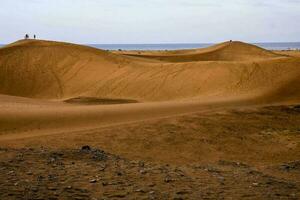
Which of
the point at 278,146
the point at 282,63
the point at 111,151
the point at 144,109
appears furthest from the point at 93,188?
the point at 282,63

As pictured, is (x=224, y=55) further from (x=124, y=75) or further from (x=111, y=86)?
(x=111, y=86)

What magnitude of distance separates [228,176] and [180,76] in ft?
52.1

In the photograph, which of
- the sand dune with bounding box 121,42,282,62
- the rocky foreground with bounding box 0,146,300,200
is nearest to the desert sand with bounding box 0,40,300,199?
the rocky foreground with bounding box 0,146,300,200

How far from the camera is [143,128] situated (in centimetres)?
1170

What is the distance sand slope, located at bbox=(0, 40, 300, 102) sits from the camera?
19.7m

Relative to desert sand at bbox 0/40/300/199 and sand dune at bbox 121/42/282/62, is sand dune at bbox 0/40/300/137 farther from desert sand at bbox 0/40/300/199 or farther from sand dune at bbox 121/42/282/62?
sand dune at bbox 121/42/282/62

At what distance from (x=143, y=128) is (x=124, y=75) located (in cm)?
1249

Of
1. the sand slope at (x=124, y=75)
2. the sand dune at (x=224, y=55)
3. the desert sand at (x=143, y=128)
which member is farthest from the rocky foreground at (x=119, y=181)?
the sand dune at (x=224, y=55)

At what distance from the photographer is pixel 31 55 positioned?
1048 inches

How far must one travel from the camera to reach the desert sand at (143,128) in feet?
20.7

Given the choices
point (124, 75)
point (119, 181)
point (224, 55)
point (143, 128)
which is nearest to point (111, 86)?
point (124, 75)

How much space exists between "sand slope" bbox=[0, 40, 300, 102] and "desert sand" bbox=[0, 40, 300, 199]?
0.19ft

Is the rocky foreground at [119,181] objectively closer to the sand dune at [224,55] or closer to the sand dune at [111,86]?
the sand dune at [111,86]

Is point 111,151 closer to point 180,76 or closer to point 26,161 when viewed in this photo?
point 26,161
